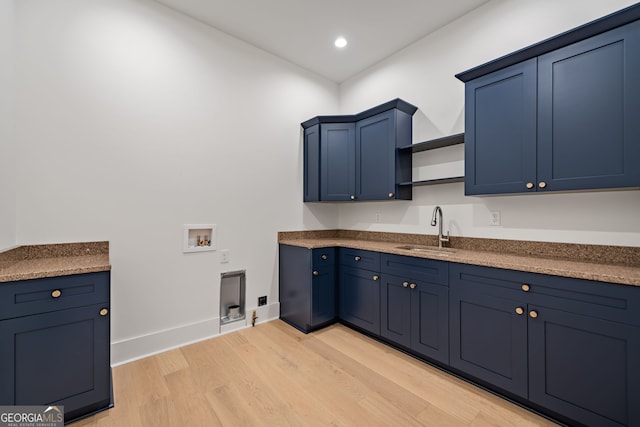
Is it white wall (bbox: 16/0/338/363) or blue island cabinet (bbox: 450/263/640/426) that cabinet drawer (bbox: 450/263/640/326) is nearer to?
blue island cabinet (bbox: 450/263/640/426)

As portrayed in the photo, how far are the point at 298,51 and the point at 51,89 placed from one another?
227 cm

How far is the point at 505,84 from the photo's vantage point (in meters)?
1.94

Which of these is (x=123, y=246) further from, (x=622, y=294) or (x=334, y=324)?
(x=622, y=294)

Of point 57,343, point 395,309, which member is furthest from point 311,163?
point 57,343

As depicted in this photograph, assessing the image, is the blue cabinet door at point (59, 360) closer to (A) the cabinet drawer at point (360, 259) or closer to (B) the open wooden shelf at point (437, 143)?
(A) the cabinet drawer at point (360, 259)

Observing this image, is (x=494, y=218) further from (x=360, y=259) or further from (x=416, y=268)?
(x=360, y=259)

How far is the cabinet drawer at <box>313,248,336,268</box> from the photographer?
9.10ft

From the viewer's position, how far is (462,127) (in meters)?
2.48

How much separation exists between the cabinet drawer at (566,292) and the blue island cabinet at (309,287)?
1392 millimetres

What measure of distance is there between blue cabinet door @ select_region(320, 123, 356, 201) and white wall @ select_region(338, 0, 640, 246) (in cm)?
45


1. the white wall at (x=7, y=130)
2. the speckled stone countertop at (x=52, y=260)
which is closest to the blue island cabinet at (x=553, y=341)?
the speckled stone countertop at (x=52, y=260)

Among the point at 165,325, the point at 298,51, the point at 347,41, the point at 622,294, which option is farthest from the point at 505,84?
the point at 165,325

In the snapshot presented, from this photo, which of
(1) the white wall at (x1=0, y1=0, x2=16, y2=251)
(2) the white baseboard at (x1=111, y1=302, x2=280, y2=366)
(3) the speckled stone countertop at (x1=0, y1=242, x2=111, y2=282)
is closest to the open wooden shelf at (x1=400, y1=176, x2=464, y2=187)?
(2) the white baseboard at (x1=111, y1=302, x2=280, y2=366)

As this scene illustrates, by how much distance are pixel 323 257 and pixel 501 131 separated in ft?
6.21
